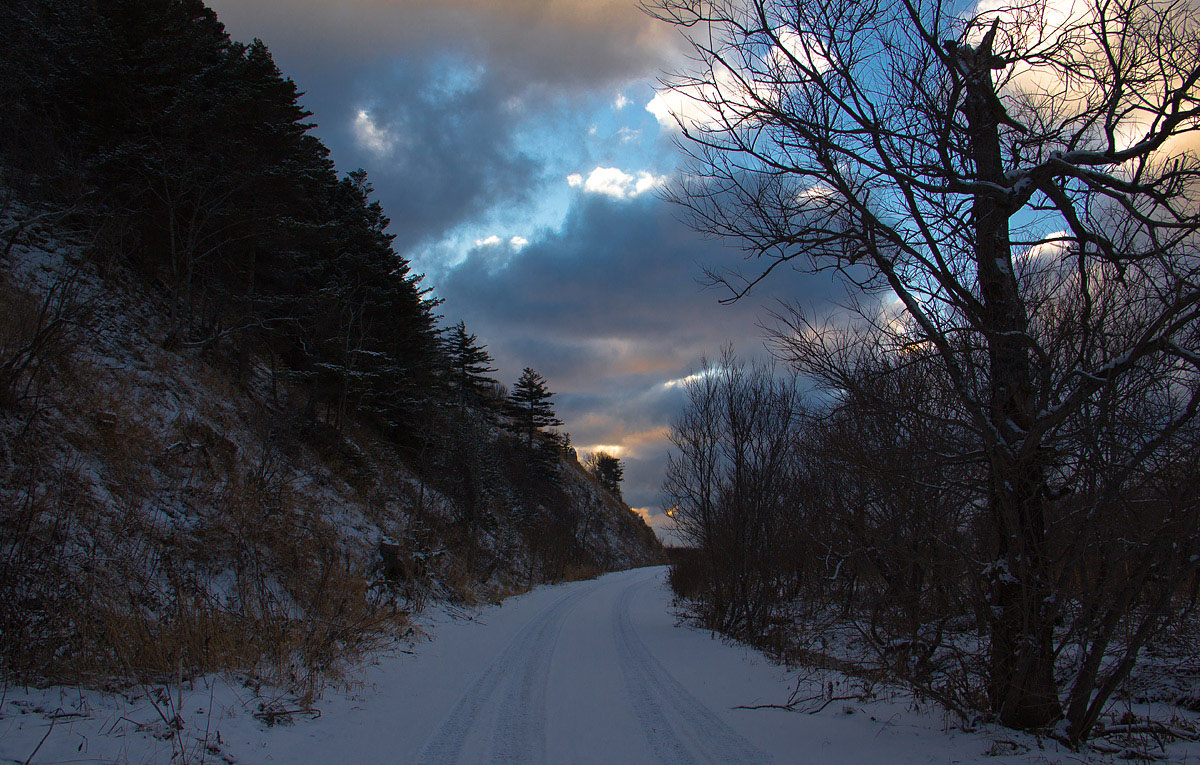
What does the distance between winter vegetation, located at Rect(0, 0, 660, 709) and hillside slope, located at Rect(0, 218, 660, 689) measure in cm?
5

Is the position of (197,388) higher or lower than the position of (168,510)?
higher

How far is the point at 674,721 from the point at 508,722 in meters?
1.79

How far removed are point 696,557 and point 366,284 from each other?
17.1 m

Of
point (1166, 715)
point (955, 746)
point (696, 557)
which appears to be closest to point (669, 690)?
point (955, 746)

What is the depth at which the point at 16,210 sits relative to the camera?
13914mm

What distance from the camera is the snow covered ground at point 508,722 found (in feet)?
12.5

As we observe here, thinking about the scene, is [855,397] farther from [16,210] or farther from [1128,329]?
Result: [16,210]

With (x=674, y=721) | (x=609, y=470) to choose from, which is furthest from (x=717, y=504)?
(x=609, y=470)

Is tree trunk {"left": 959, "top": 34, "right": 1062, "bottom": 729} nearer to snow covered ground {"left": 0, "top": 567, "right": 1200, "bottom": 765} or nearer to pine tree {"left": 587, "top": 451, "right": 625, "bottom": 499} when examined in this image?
snow covered ground {"left": 0, "top": 567, "right": 1200, "bottom": 765}

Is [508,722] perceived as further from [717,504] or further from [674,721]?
[717,504]

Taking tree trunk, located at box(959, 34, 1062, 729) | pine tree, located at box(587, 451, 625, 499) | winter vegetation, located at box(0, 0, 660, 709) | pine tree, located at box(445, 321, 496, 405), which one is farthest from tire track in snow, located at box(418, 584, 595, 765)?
pine tree, located at box(587, 451, 625, 499)

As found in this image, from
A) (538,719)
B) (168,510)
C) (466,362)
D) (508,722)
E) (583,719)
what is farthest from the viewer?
(466,362)

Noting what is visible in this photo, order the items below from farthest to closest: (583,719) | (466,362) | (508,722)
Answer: (466,362), (583,719), (508,722)

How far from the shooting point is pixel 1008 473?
438cm
